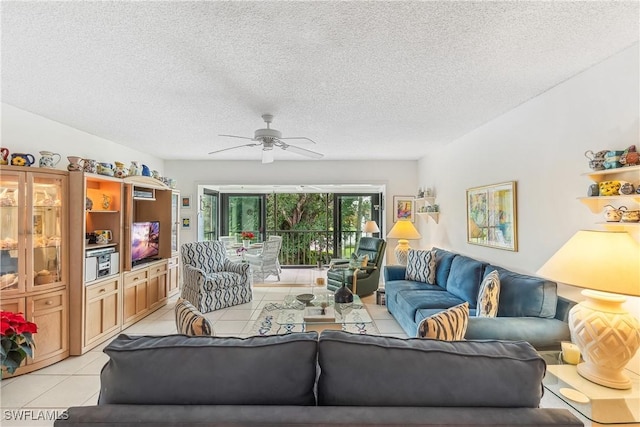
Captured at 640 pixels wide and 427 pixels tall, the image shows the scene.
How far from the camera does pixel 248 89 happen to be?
254 cm

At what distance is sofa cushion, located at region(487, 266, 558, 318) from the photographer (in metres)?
2.32

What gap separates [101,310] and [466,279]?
3.99 m

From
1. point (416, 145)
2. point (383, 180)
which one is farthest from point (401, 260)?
point (416, 145)

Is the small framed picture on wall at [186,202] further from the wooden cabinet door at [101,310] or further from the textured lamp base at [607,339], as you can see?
the textured lamp base at [607,339]

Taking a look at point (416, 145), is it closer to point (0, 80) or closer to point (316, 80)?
point (316, 80)

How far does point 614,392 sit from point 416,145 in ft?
12.0

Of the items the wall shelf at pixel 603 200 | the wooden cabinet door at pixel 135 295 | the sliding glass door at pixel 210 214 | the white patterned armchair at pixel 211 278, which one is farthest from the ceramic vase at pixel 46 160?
the wall shelf at pixel 603 200

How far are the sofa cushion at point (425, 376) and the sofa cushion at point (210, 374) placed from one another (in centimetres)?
10

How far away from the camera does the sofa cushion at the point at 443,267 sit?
374 centimetres

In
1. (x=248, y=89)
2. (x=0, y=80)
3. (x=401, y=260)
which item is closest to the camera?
(x=0, y=80)

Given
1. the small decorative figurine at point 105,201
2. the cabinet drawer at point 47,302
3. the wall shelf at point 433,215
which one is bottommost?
the cabinet drawer at point 47,302

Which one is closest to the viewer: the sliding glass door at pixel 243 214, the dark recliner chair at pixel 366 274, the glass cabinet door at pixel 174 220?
the glass cabinet door at pixel 174 220

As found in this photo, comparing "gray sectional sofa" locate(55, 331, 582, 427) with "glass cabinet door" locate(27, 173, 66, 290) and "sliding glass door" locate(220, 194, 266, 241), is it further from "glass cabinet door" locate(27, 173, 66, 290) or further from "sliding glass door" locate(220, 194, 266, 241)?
"sliding glass door" locate(220, 194, 266, 241)

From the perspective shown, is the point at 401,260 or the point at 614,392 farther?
the point at 401,260
